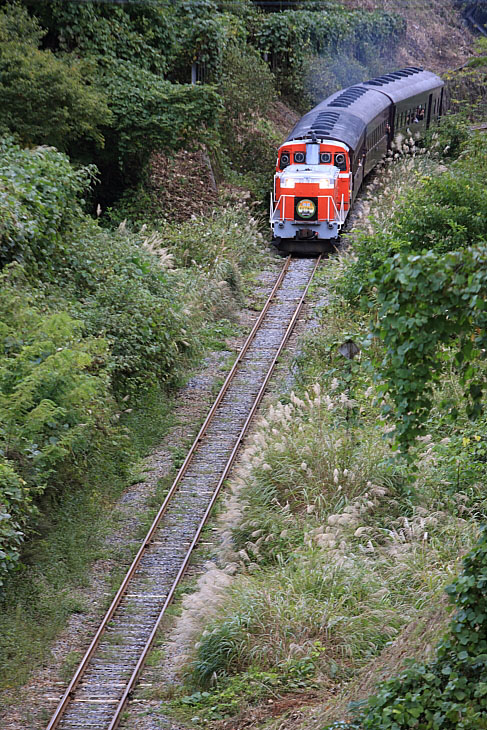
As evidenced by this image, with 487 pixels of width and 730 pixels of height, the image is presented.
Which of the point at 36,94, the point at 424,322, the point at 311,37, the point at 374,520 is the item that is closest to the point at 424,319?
the point at 424,322

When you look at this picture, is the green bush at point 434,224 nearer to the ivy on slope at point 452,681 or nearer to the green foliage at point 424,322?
the green foliage at point 424,322

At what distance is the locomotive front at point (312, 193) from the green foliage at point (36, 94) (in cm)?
531

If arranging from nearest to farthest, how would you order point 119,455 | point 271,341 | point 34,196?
point 119,455 → point 34,196 → point 271,341

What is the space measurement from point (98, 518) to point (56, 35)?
49.6 feet

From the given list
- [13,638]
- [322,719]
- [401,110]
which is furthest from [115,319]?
[401,110]

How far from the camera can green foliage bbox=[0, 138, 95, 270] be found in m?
14.3

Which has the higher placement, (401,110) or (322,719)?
(401,110)

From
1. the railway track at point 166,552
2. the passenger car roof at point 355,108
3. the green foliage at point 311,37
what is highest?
the green foliage at point 311,37

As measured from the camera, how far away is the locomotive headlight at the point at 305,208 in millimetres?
21812

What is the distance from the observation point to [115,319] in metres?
15.7

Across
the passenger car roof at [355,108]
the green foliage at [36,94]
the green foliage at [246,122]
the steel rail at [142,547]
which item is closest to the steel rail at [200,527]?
the steel rail at [142,547]

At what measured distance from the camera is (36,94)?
18.1 m

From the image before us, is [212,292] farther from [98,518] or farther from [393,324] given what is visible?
[393,324]

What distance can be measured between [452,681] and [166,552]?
6.12 metres
